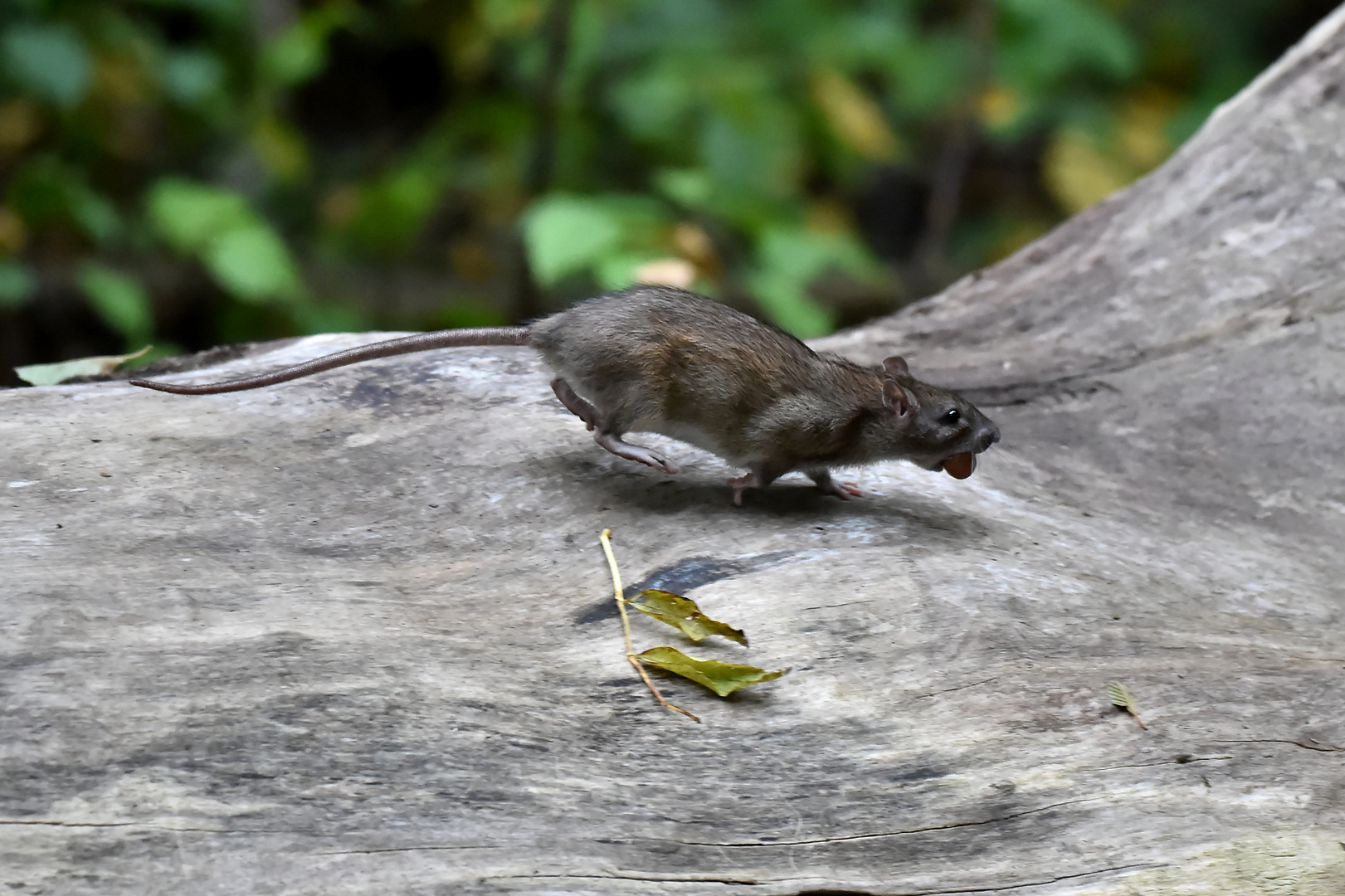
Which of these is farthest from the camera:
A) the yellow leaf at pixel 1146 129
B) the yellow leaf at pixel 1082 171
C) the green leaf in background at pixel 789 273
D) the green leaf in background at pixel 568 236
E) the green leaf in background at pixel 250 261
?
the yellow leaf at pixel 1146 129

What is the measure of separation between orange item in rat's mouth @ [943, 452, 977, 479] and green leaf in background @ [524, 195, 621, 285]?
2.06 metres

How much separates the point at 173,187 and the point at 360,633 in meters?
4.60

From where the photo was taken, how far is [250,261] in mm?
5984

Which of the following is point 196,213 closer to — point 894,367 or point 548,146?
point 548,146

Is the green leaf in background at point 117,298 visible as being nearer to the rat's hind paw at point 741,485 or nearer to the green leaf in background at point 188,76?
the green leaf in background at point 188,76

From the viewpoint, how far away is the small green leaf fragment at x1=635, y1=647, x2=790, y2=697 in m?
2.38

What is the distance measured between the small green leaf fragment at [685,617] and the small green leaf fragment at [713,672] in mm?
91

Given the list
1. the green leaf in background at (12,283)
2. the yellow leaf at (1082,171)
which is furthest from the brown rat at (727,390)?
the yellow leaf at (1082,171)

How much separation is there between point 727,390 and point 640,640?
83 cm

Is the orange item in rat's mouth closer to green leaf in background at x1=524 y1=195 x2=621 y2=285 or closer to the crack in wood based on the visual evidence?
the crack in wood

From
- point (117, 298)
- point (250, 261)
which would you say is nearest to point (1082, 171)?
point (250, 261)

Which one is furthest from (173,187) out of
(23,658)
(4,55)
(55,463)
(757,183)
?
(23,658)

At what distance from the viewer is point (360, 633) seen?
93.5 inches

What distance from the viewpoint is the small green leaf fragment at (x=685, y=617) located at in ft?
8.15
